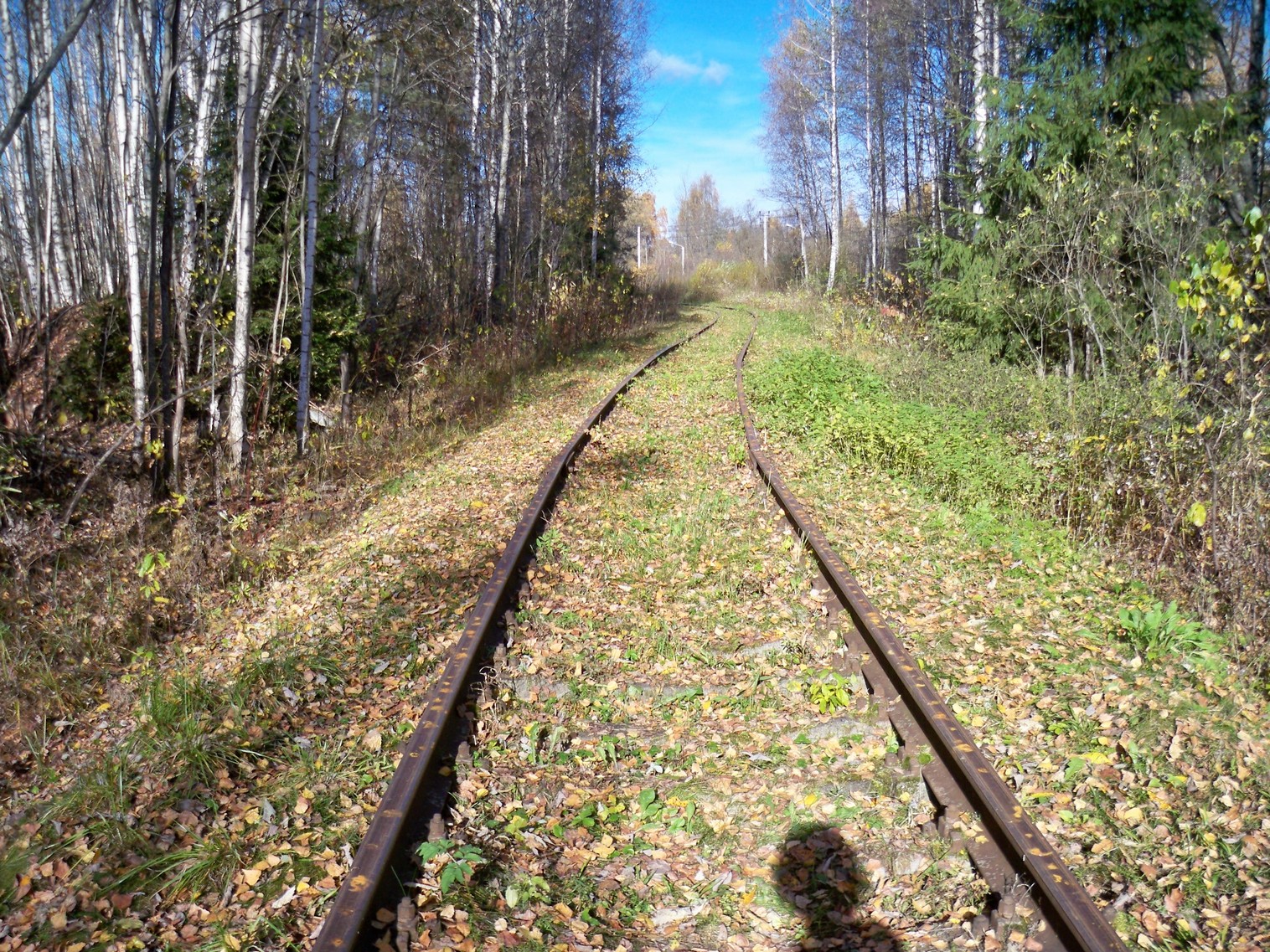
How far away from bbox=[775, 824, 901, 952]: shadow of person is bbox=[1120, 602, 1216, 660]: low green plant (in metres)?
→ 2.43

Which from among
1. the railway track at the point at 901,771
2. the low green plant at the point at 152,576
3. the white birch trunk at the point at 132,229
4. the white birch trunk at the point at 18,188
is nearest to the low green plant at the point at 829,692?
the railway track at the point at 901,771

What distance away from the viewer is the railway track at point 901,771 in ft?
8.40

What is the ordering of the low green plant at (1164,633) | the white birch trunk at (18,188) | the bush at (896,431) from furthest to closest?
the white birch trunk at (18,188) < the bush at (896,431) < the low green plant at (1164,633)

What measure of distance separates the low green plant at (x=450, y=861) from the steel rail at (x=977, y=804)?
5.92ft

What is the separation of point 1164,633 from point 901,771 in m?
2.10

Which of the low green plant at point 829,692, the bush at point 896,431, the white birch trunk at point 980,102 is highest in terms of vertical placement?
the white birch trunk at point 980,102

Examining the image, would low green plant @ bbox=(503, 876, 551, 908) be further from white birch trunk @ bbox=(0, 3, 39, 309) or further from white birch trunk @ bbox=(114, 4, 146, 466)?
white birch trunk @ bbox=(0, 3, 39, 309)

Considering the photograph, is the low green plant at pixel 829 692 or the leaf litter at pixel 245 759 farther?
the low green plant at pixel 829 692

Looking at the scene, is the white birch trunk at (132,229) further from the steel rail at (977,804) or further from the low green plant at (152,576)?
the steel rail at (977,804)

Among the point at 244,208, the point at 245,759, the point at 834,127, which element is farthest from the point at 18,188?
the point at 834,127

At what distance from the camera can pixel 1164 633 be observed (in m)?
4.55

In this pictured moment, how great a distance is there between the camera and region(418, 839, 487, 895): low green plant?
291 cm

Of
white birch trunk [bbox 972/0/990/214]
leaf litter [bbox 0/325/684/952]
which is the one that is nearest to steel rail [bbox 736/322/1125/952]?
leaf litter [bbox 0/325/684/952]

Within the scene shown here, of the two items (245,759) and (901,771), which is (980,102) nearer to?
(901,771)
